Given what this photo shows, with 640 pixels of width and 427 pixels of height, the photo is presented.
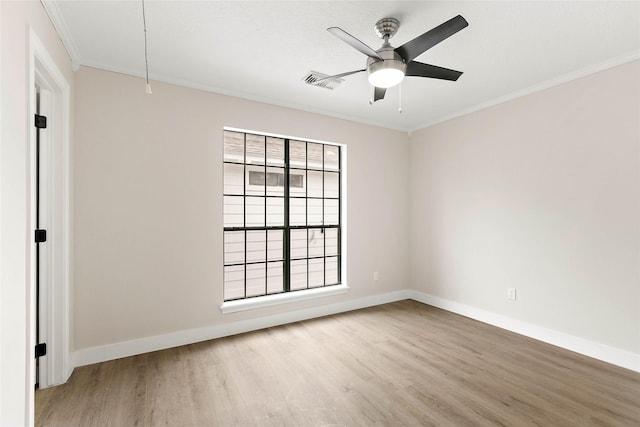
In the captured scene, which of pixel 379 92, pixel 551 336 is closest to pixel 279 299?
pixel 379 92

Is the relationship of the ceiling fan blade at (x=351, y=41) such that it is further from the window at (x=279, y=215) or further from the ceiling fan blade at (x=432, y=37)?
the window at (x=279, y=215)

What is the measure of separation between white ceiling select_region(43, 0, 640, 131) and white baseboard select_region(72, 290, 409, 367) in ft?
8.44

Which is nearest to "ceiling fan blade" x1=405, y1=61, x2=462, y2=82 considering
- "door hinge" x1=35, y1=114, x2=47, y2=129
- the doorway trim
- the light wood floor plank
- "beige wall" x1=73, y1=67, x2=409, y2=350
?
"beige wall" x1=73, y1=67, x2=409, y2=350

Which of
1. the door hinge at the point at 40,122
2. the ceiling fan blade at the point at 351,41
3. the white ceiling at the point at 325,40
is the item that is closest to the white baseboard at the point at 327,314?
the door hinge at the point at 40,122

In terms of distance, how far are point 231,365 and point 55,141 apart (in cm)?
232

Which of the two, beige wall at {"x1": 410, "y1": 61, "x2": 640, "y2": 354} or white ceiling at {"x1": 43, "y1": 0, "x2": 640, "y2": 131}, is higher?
white ceiling at {"x1": 43, "y1": 0, "x2": 640, "y2": 131}

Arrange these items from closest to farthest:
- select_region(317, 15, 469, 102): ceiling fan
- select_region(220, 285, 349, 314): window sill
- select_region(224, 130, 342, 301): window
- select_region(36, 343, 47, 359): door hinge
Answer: select_region(317, 15, 469, 102): ceiling fan, select_region(36, 343, 47, 359): door hinge, select_region(220, 285, 349, 314): window sill, select_region(224, 130, 342, 301): window

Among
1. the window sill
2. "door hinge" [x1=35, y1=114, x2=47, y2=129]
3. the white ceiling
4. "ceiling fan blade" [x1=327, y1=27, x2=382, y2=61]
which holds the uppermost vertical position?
the white ceiling

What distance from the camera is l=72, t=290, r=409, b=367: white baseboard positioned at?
2652 millimetres

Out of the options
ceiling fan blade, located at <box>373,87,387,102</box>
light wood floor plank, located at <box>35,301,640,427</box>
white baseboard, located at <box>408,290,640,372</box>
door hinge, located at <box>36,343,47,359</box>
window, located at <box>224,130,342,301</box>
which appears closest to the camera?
light wood floor plank, located at <box>35,301,640,427</box>

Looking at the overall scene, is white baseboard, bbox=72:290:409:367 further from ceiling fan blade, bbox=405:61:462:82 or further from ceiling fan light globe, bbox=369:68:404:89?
ceiling fan blade, bbox=405:61:462:82

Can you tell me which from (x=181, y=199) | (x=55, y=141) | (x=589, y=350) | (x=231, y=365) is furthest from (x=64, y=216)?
(x=589, y=350)

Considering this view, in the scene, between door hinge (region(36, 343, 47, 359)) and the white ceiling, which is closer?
the white ceiling

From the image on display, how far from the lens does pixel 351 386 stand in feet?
7.61
